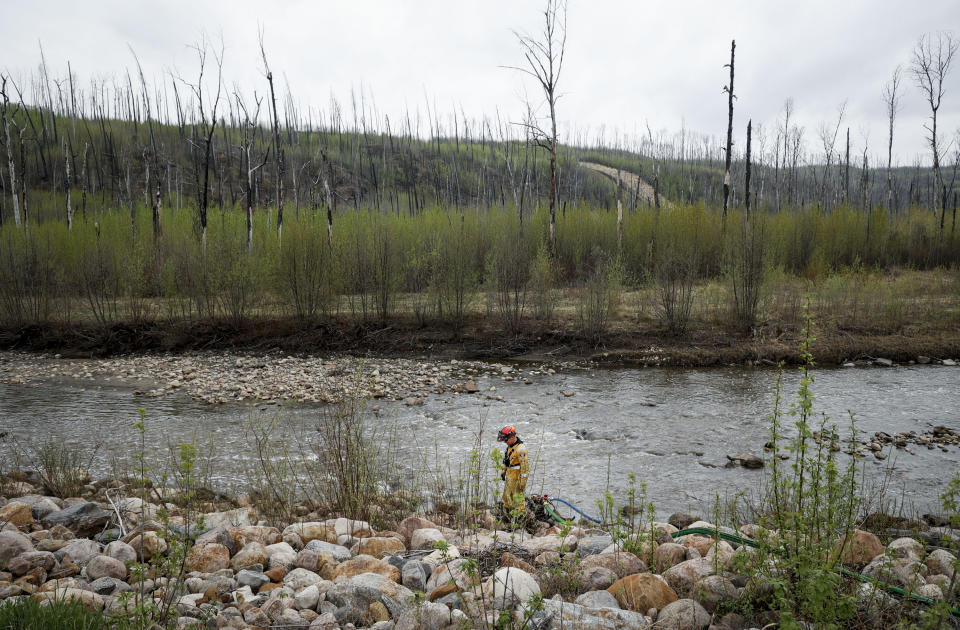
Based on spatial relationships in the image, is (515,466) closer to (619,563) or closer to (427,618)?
(619,563)

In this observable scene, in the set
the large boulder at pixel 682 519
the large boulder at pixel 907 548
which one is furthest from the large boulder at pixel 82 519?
the large boulder at pixel 907 548

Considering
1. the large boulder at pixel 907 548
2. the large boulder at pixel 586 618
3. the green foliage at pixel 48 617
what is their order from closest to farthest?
the green foliage at pixel 48 617 → the large boulder at pixel 586 618 → the large boulder at pixel 907 548

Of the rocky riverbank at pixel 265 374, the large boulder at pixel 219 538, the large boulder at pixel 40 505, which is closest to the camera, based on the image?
the large boulder at pixel 219 538

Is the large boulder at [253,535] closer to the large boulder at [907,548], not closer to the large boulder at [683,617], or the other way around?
the large boulder at [683,617]

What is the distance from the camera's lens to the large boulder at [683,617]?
9.17ft

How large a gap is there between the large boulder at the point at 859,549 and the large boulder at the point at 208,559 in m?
4.14

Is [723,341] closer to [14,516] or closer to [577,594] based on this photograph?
[577,594]

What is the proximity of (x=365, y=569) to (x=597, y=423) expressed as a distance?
258 inches

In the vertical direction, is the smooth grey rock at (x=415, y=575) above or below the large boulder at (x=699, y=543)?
above

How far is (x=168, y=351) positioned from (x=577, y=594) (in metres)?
15.9

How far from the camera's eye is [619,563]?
11.8 ft

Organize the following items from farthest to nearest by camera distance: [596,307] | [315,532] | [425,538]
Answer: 1. [596,307]
2. [315,532]
3. [425,538]

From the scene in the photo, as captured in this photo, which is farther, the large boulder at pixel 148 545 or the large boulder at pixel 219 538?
the large boulder at pixel 219 538

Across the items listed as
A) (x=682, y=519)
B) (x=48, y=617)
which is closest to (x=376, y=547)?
(x=48, y=617)
